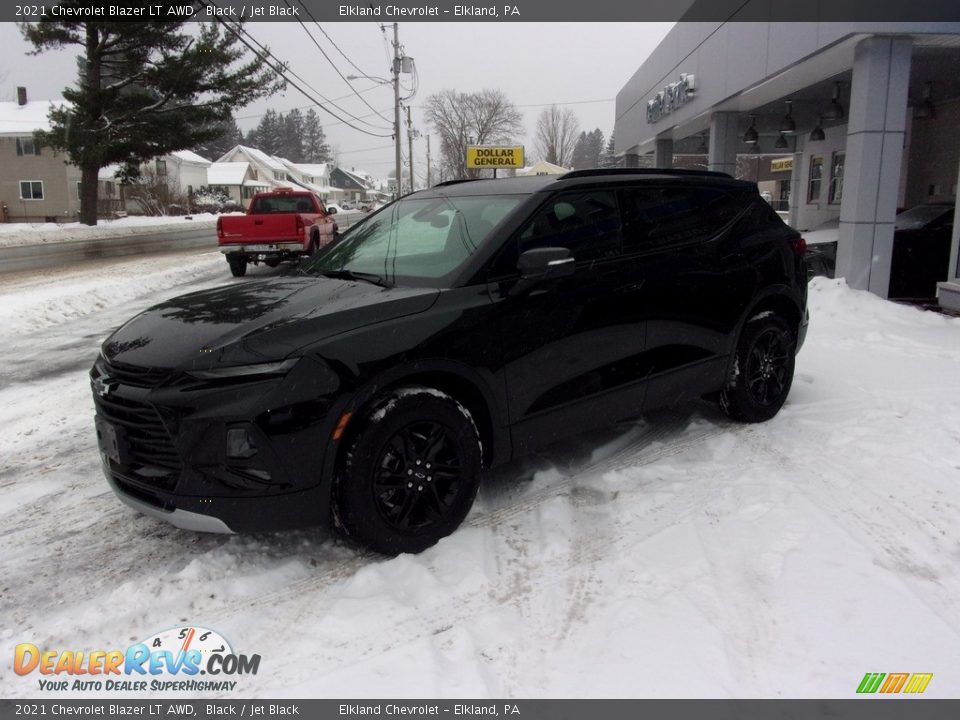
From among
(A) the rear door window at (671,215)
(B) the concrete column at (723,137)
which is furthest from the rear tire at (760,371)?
(B) the concrete column at (723,137)

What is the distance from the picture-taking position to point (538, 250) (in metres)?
3.79

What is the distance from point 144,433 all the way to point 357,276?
1485mm

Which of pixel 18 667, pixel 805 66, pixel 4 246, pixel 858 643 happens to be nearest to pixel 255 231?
pixel 805 66

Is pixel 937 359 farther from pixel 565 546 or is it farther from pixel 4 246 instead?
pixel 4 246

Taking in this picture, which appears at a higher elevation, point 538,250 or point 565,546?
point 538,250

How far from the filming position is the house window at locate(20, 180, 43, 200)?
48.4 meters

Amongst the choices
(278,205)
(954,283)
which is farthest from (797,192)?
(278,205)

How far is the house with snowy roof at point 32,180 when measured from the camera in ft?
157

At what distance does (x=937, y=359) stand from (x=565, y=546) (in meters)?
5.56

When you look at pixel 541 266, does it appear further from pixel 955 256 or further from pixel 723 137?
pixel 723 137

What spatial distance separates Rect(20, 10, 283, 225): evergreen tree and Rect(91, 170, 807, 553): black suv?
30895 millimetres

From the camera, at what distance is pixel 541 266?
3.78 meters

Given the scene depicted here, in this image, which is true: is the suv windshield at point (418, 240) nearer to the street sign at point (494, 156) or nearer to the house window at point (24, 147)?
the street sign at point (494, 156)

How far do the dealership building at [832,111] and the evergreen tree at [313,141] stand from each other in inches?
4608
